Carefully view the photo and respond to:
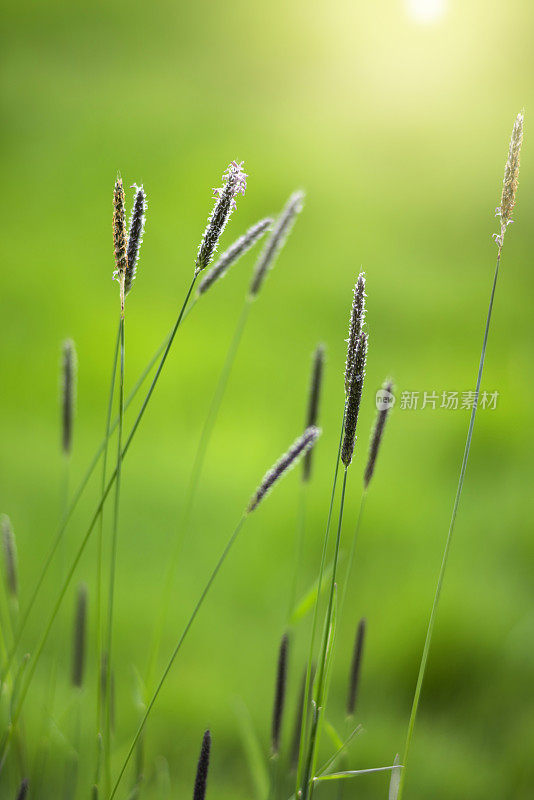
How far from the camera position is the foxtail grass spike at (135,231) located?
0.30m

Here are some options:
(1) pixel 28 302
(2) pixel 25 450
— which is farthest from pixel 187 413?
(1) pixel 28 302

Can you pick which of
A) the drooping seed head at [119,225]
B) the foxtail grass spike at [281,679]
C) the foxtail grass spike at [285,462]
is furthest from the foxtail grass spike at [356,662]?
the drooping seed head at [119,225]

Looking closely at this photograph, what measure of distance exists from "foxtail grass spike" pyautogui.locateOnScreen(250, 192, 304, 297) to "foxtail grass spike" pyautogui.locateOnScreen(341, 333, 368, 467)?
92mm

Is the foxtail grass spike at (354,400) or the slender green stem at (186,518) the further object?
the slender green stem at (186,518)

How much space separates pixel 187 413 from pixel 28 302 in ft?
1.27

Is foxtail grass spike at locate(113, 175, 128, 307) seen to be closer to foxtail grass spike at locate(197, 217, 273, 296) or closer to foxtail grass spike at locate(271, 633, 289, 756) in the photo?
foxtail grass spike at locate(197, 217, 273, 296)

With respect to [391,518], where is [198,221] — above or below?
above

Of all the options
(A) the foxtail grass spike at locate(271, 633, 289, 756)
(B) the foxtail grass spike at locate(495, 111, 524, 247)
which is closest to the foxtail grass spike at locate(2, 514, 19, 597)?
(A) the foxtail grass spike at locate(271, 633, 289, 756)

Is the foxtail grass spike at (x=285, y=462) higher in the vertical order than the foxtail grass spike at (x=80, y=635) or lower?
higher

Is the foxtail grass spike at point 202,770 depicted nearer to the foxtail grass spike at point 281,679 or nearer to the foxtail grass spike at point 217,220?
the foxtail grass spike at point 281,679

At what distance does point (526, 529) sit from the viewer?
2.98ft

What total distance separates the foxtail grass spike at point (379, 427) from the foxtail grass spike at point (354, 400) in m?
0.07

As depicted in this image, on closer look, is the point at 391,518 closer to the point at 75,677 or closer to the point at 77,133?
the point at 75,677

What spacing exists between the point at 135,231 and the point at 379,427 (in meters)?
0.16
